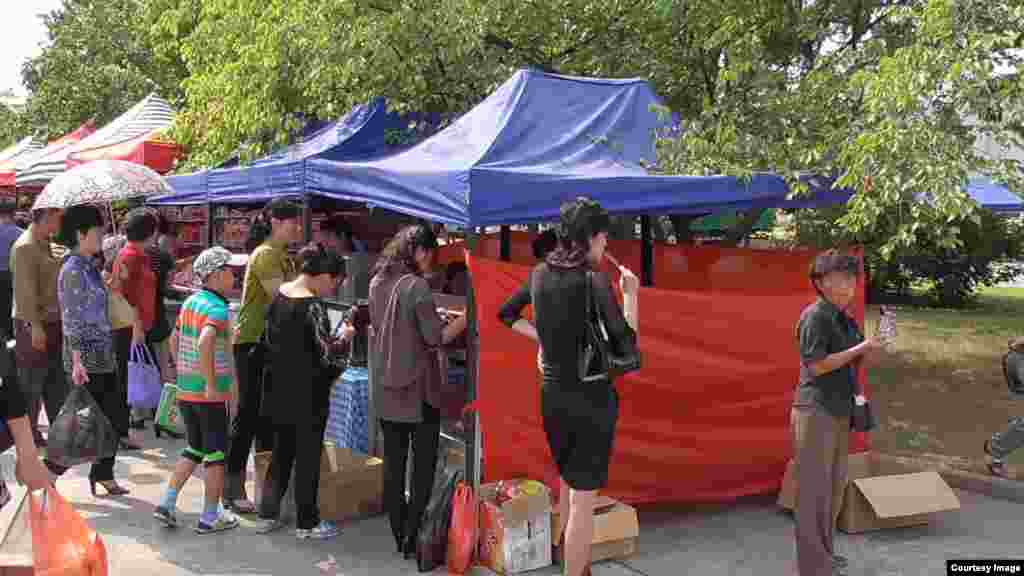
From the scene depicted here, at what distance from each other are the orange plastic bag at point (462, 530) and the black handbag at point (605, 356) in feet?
3.89

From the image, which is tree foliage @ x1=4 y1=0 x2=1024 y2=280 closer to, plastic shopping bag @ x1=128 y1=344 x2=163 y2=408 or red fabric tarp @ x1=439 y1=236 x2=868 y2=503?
red fabric tarp @ x1=439 y1=236 x2=868 y2=503

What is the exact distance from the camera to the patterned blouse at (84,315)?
5520mm

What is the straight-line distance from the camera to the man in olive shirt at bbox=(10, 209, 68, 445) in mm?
6141

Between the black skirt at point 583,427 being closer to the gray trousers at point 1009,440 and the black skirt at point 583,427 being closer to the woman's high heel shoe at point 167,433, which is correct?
the gray trousers at point 1009,440

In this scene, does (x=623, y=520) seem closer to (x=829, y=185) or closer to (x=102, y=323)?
(x=829, y=185)

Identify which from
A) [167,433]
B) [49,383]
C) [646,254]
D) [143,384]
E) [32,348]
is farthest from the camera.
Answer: [646,254]

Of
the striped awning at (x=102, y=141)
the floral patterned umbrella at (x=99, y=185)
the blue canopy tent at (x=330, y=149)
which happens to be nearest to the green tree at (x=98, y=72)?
the striped awning at (x=102, y=141)

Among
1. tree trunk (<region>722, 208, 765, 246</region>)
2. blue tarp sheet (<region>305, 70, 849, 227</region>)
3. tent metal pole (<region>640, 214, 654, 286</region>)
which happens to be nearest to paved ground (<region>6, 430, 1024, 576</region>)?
blue tarp sheet (<region>305, 70, 849, 227</region>)

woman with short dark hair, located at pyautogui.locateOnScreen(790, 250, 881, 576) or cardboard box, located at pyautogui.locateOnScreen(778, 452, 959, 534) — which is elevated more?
woman with short dark hair, located at pyautogui.locateOnScreen(790, 250, 881, 576)

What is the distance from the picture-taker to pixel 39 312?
20.6 ft

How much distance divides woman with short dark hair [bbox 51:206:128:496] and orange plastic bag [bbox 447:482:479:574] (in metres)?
2.42

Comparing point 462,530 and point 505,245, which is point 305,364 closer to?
point 462,530

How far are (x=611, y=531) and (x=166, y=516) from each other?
8.48ft

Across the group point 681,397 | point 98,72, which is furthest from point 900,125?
point 98,72
